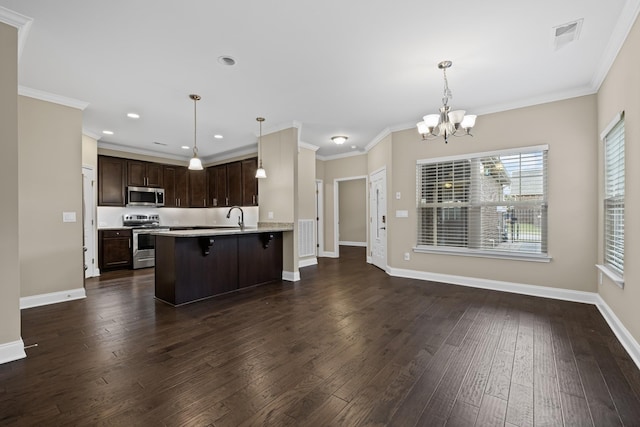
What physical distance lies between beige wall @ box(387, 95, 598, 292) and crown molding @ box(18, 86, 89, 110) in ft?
18.5

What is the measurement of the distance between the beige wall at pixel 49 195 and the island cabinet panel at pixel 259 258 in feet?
7.38

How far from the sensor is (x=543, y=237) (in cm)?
393

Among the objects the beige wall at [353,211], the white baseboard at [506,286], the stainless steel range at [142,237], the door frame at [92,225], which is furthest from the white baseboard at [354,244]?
the door frame at [92,225]

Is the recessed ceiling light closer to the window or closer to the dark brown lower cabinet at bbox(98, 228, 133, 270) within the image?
the window

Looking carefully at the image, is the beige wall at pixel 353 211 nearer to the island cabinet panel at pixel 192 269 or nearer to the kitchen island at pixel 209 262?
the kitchen island at pixel 209 262

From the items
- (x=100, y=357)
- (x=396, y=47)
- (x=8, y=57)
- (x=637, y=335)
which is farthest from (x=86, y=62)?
(x=637, y=335)

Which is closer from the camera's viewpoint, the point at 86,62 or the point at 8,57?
the point at 8,57

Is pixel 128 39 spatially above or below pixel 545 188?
above

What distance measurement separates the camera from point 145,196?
21.9 ft

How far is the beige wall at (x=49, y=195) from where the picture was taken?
142 inches

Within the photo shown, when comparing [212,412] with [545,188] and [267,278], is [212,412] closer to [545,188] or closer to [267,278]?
[267,278]

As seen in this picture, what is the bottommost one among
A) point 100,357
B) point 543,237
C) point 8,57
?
→ point 100,357

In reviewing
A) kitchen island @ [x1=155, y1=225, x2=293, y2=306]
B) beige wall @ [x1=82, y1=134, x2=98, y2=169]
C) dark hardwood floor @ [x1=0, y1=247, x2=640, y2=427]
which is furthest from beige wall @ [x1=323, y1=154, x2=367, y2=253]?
beige wall @ [x1=82, y1=134, x2=98, y2=169]

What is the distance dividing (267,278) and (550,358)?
378 cm
